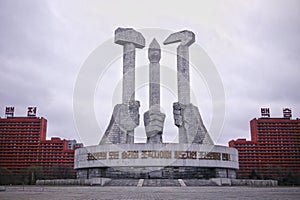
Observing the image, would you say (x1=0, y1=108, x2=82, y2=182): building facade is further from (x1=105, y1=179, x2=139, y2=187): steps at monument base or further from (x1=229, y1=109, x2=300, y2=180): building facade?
(x1=105, y1=179, x2=139, y2=187): steps at monument base

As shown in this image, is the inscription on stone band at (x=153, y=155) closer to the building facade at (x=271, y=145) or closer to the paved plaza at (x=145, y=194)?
the paved plaza at (x=145, y=194)

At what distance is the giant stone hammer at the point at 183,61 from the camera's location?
36.1 meters

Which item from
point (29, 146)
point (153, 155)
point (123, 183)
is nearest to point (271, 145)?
point (29, 146)

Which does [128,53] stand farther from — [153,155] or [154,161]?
[154,161]

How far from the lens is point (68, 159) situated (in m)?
73.6

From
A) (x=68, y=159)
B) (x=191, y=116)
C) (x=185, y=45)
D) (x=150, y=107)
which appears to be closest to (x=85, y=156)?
(x=150, y=107)

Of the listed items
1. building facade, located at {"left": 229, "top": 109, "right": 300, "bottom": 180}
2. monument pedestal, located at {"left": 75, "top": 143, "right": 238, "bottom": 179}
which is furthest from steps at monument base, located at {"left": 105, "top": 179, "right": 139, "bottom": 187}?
building facade, located at {"left": 229, "top": 109, "right": 300, "bottom": 180}

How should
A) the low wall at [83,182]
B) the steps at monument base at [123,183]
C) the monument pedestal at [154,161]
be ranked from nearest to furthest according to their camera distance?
the steps at monument base at [123,183], the low wall at [83,182], the monument pedestal at [154,161]

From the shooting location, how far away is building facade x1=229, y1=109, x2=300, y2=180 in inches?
2911

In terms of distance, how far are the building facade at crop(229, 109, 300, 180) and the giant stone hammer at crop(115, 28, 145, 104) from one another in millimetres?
44877

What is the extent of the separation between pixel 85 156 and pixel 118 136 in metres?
4.05

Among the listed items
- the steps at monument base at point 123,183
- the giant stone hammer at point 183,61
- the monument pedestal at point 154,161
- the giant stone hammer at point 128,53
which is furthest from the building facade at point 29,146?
the steps at monument base at point 123,183

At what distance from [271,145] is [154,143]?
53.7 m

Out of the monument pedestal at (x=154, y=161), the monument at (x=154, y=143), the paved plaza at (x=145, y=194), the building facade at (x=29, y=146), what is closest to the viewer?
the paved plaza at (x=145, y=194)
